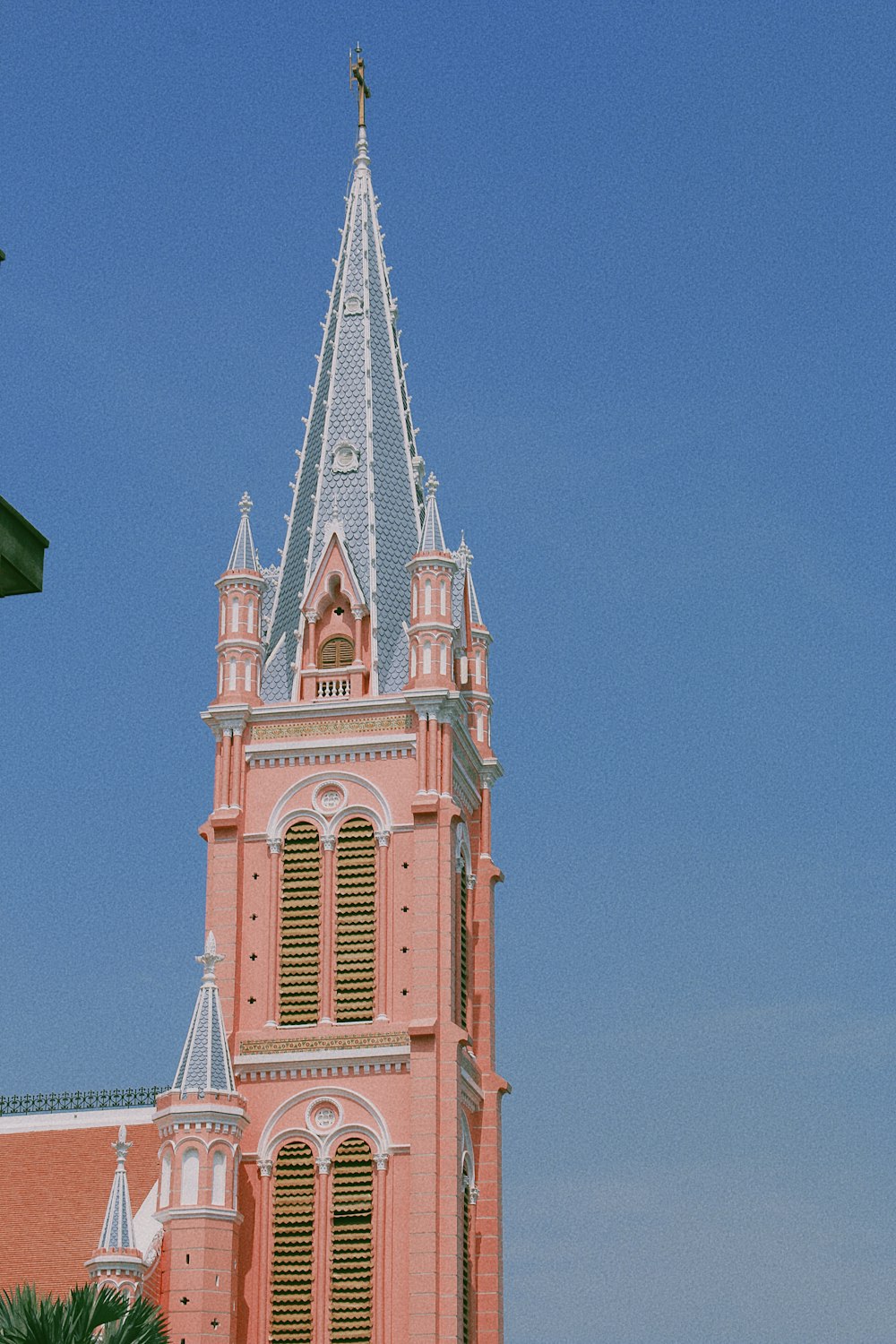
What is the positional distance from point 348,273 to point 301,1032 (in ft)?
62.3

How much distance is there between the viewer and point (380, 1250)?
153 feet

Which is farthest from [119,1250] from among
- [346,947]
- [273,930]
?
[346,947]

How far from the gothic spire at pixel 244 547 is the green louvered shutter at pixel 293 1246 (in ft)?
42.4

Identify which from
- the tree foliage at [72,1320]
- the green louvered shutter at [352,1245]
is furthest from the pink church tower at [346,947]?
the tree foliage at [72,1320]

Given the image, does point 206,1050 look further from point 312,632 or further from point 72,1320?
point 72,1320

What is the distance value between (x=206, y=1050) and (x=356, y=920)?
426 centimetres

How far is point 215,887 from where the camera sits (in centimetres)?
4969

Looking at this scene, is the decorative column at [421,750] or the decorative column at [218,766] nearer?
the decorative column at [421,750]

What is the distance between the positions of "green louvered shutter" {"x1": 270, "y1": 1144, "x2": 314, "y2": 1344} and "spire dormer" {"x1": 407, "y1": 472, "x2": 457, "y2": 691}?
32.6 ft

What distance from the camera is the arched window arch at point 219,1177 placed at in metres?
45.8

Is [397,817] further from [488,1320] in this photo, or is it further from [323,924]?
[488,1320]

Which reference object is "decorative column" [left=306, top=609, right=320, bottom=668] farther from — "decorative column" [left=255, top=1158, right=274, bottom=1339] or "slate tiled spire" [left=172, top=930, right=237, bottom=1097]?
"decorative column" [left=255, top=1158, right=274, bottom=1339]

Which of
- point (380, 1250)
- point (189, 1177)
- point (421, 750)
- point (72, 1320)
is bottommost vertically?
point (72, 1320)

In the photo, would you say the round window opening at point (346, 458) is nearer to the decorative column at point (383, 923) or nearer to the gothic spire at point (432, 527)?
the gothic spire at point (432, 527)
